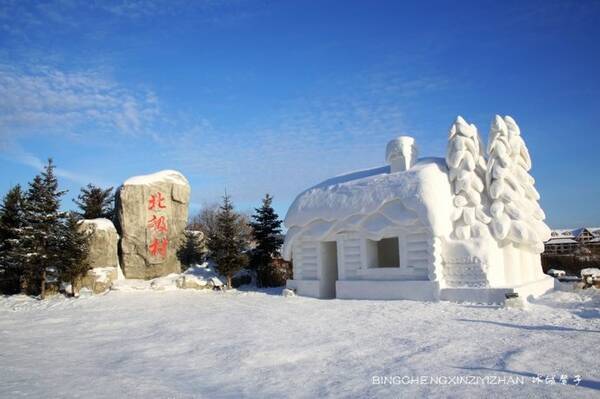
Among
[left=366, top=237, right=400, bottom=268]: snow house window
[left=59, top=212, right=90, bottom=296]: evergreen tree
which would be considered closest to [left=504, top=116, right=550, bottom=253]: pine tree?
[left=366, top=237, right=400, bottom=268]: snow house window

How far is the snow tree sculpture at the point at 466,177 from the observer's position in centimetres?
1363

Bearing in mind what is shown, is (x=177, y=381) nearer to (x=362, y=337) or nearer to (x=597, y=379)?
(x=362, y=337)

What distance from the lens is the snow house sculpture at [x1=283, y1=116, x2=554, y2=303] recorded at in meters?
13.3

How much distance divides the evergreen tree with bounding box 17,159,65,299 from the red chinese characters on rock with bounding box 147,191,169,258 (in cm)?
357

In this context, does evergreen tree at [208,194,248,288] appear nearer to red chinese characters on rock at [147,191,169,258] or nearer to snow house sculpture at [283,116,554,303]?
red chinese characters on rock at [147,191,169,258]

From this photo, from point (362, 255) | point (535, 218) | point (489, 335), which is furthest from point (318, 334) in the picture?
point (535, 218)

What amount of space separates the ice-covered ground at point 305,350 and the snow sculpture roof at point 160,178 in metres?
7.53

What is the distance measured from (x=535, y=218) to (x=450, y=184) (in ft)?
11.7

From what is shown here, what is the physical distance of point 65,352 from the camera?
9.02 m

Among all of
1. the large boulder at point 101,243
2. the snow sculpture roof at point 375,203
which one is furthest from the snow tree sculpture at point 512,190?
the large boulder at point 101,243

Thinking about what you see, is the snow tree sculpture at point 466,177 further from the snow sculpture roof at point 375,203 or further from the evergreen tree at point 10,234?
the evergreen tree at point 10,234

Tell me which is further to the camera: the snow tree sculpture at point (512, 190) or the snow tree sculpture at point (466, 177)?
the snow tree sculpture at point (466, 177)

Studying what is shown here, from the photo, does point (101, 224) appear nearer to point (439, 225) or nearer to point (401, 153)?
point (401, 153)

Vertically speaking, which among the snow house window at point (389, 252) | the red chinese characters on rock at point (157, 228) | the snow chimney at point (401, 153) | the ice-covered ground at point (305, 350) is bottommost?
the ice-covered ground at point (305, 350)
